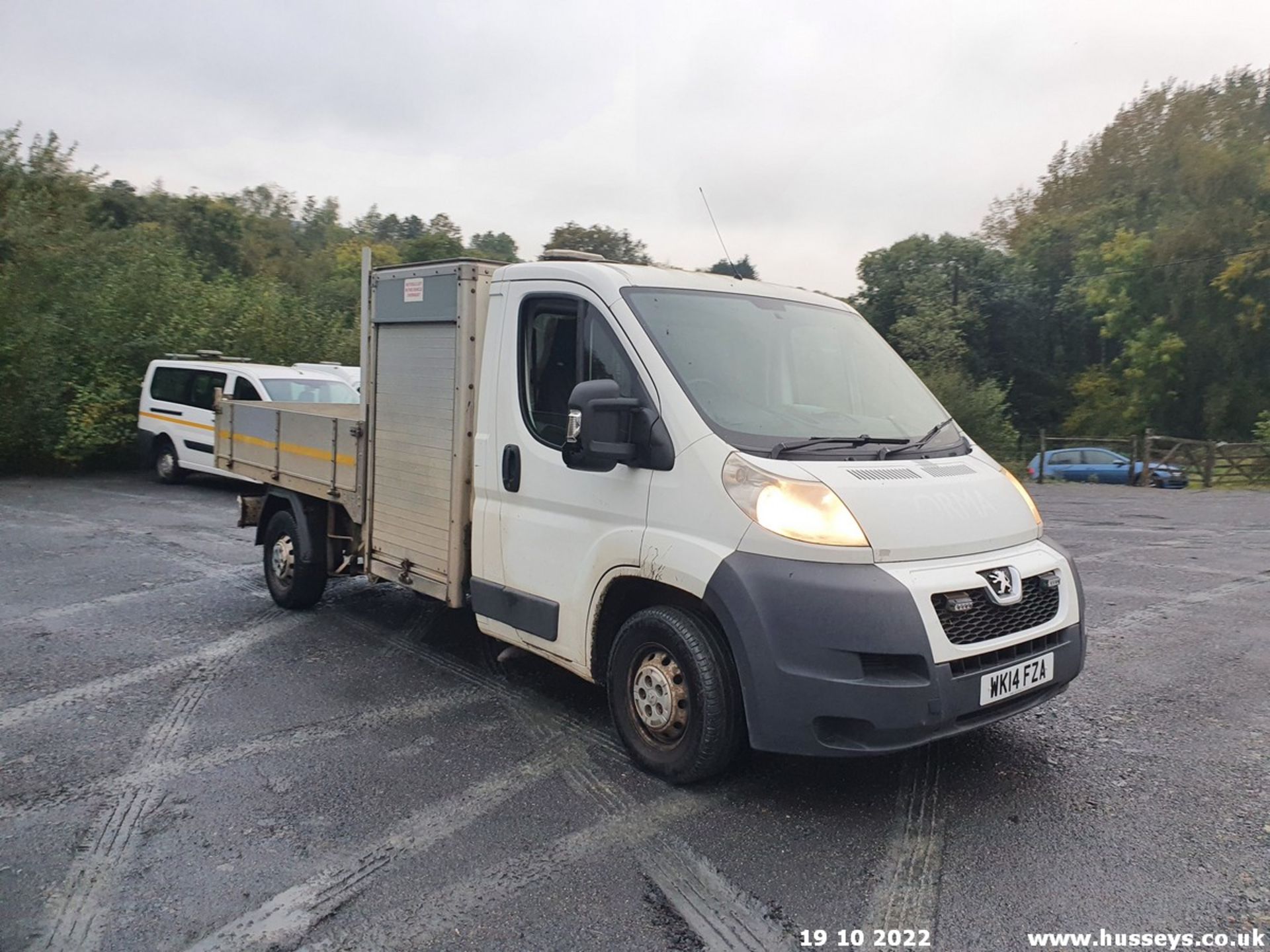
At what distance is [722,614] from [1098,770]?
1.94 m

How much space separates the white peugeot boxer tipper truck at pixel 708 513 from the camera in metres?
3.48

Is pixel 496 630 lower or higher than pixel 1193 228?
lower

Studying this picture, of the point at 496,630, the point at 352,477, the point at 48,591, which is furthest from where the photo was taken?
the point at 48,591

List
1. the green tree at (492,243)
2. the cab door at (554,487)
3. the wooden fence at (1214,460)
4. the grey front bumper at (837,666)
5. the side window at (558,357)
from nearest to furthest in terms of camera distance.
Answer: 1. the grey front bumper at (837,666)
2. the cab door at (554,487)
3. the side window at (558,357)
4. the wooden fence at (1214,460)
5. the green tree at (492,243)

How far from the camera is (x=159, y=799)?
12.8 feet

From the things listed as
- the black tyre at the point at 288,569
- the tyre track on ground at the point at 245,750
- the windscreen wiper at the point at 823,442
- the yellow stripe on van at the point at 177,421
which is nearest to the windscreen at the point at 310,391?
the yellow stripe on van at the point at 177,421

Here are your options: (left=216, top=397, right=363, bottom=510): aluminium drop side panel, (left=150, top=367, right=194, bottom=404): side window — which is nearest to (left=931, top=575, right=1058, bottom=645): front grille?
(left=216, top=397, right=363, bottom=510): aluminium drop side panel

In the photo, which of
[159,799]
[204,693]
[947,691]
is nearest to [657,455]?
[947,691]

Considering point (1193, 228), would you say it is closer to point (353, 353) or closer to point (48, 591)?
point (353, 353)

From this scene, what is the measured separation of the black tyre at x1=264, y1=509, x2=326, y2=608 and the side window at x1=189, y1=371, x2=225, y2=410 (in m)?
7.85

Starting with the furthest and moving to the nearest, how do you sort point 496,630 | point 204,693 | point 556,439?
point 204,693, point 496,630, point 556,439

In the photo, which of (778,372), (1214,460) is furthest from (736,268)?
(1214,460)

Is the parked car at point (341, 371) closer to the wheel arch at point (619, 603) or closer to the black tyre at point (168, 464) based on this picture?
the black tyre at point (168, 464)

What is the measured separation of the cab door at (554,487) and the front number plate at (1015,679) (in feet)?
4.85
